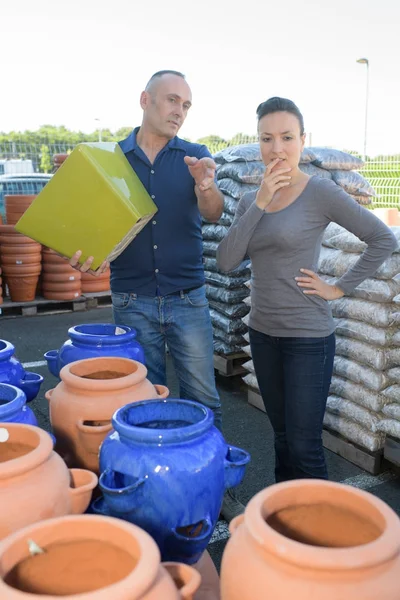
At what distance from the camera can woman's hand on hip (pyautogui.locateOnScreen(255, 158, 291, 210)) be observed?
1.94 m

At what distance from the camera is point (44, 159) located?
17.5 m

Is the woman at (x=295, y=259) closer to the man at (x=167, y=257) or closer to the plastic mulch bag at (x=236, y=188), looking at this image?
the man at (x=167, y=257)

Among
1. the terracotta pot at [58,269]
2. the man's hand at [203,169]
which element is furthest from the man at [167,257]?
the terracotta pot at [58,269]

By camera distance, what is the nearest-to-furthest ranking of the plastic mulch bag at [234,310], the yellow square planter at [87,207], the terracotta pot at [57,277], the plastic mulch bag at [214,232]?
1. the yellow square planter at [87,207]
2. the plastic mulch bag at [234,310]
3. the plastic mulch bag at [214,232]
4. the terracotta pot at [57,277]

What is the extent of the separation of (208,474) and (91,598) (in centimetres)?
45

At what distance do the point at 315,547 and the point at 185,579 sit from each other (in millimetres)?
256

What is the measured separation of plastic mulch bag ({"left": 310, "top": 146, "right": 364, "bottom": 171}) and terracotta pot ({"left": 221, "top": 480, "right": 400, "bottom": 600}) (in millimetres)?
3880

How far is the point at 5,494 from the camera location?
95 centimetres

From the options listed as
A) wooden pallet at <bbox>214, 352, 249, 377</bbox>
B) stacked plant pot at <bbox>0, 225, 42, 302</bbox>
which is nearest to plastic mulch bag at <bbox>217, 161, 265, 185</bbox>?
wooden pallet at <bbox>214, 352, 249, 377</bbox>

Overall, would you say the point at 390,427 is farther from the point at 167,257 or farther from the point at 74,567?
the point at 74,567

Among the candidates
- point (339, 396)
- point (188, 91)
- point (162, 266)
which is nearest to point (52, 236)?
point (162, 266)

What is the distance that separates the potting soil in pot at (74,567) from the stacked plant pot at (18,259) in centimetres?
589

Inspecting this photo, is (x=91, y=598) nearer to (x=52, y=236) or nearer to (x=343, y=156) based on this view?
(x=52, y=236)

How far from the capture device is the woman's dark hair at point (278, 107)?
1.98m
